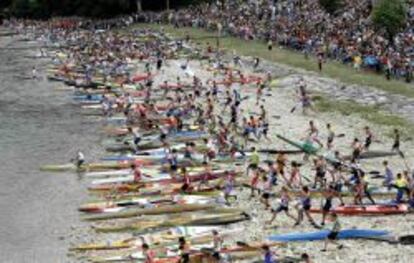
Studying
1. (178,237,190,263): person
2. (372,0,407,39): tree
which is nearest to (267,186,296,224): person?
(178,237,190,263): person

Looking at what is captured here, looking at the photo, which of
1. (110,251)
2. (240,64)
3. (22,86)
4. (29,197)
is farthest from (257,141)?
(22,86)

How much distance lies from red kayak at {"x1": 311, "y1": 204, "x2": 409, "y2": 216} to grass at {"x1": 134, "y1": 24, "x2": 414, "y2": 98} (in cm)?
1694

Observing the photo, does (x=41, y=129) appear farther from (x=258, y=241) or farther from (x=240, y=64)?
(x=258, y=241)

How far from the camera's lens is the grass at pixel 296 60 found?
47906 mm

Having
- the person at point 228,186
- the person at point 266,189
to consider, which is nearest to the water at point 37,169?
the person at point 228,186

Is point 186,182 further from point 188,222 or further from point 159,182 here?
point 188,222

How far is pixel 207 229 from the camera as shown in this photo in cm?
2883

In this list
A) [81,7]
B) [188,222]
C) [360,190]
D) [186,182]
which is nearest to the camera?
[188,222]

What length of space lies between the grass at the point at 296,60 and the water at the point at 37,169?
51.5 ft

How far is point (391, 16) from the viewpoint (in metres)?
55.2

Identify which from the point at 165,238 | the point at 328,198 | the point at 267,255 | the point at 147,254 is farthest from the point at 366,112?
the point at 147,254

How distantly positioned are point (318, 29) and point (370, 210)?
36.4 meters

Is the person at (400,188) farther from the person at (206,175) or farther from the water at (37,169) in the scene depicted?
the water at (37,169)

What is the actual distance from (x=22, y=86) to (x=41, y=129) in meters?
19.5
